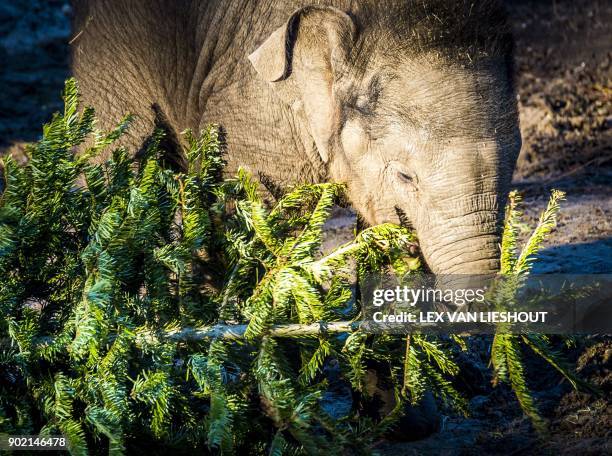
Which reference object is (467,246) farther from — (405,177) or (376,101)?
(376,101)

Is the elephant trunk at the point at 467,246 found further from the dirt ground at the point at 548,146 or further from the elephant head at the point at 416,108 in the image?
the dirt ground at the point at 548,146

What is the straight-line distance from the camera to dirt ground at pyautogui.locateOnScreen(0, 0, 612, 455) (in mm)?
4457

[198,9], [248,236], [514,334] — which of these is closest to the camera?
[514,334]

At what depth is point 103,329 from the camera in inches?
136

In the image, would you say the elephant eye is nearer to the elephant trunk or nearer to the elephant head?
the elephant head

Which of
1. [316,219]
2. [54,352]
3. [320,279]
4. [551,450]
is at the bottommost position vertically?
[551,450]

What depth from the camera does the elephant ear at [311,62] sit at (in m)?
4.46

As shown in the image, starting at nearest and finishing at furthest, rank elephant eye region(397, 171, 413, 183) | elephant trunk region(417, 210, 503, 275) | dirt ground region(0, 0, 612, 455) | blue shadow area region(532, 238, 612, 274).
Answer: elephant trunk region(417, 210, 503, 275), elephant eye region(397, 171, 413, 183), dirt ground region(0, 0, 612, 455), blue shadow area region(532, 238, 612, 274)

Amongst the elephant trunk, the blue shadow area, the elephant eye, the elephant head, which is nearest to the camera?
the elephant trunk

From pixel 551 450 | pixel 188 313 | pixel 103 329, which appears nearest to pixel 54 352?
pixel 103 329

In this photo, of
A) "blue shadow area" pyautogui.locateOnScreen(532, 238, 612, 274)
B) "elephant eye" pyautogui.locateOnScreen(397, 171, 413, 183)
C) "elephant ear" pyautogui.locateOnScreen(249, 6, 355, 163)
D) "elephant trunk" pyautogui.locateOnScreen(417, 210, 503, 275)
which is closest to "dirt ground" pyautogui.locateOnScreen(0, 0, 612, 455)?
"blue shadow area" pyautogui.locateOnScreen(532, 238, 612, 274)

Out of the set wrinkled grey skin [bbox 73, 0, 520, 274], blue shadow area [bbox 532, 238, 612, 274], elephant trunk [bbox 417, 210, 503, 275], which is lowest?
elephant trunk [bbox 417, 210, 503, 275]

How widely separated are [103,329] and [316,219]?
35.4 inches

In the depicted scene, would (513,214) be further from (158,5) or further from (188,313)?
(158,5)
